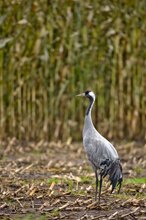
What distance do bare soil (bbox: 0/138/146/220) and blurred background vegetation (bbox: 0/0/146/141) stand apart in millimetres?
715

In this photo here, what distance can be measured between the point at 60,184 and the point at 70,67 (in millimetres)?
5835

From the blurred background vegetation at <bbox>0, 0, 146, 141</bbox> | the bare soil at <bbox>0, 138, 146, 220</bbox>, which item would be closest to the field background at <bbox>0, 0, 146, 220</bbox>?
the blurred background vegetation at <bbox>0, 0, 146, 141</bbox>

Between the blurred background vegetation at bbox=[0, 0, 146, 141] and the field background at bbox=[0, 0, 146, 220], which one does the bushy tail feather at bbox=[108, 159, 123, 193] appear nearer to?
the field background at bbox=[0, 0, 146, 220]

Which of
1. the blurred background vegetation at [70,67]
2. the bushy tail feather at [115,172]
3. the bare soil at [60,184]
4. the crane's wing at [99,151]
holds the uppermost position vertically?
the blurred background vegetation at [70,67]

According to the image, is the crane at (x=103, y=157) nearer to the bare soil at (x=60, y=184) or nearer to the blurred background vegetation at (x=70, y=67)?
the bare soil at (x=60, y=184)

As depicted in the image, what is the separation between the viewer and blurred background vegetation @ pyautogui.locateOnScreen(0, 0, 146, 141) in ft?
50.4

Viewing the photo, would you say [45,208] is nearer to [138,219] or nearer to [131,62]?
[138,219]

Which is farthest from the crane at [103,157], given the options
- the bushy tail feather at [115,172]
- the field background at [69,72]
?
the field background at [69,72]

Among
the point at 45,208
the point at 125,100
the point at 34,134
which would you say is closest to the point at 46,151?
the point at 34,134

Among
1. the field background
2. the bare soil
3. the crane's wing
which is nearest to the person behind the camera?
the bare soil

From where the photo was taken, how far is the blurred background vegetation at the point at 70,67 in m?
15.4

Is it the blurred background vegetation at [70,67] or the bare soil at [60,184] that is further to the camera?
the blurred background vegetation at [70,67]

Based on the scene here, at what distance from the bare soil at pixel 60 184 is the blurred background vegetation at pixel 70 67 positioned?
715 millimetres

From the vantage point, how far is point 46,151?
14172 mm
